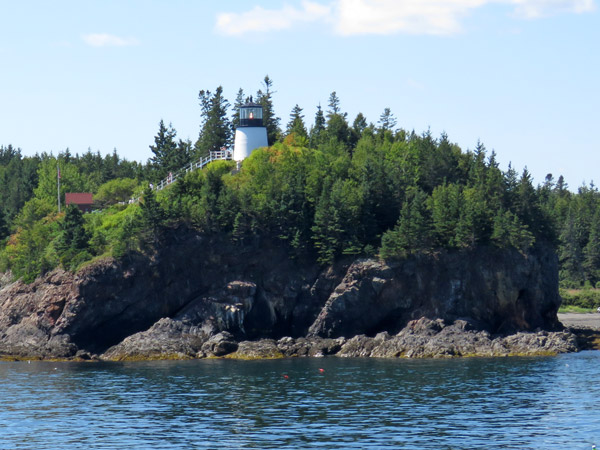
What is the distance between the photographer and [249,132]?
106 meters

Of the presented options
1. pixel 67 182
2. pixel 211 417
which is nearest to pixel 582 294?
pixel 67 182

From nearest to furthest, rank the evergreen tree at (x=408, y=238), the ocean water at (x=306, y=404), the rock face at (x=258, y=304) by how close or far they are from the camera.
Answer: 1. the ocean water at (x=306, y=404)
2. the rock face at (x=258, y=304)
3. the evergreen tree at (x=408, y=238)

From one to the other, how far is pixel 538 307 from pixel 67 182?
8253 centimetres

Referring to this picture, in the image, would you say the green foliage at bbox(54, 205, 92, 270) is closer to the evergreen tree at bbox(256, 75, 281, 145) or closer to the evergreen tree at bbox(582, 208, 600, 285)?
the evergreen tree at bbox(256, 75, 281, 145)

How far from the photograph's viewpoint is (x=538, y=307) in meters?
86.5

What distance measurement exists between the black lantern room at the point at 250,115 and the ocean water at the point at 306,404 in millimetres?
38311

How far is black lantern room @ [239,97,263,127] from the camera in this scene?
4178 inches

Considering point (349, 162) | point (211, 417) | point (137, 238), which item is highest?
point (349, 162)

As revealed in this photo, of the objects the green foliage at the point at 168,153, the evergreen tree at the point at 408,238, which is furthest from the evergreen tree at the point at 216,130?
the evergreen tree at the point at 408,238

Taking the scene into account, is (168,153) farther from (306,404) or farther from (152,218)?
(306,404)

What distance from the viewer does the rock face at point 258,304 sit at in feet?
269

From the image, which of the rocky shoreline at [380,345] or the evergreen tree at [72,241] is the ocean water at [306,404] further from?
the evergreen tree at [72,241]

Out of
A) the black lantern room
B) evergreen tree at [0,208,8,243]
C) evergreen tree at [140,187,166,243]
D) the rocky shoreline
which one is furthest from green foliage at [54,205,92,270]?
evergreen tree at [0,208,8,243]

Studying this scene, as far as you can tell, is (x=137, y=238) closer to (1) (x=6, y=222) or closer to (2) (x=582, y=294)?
(1) (x=6, y=222)
